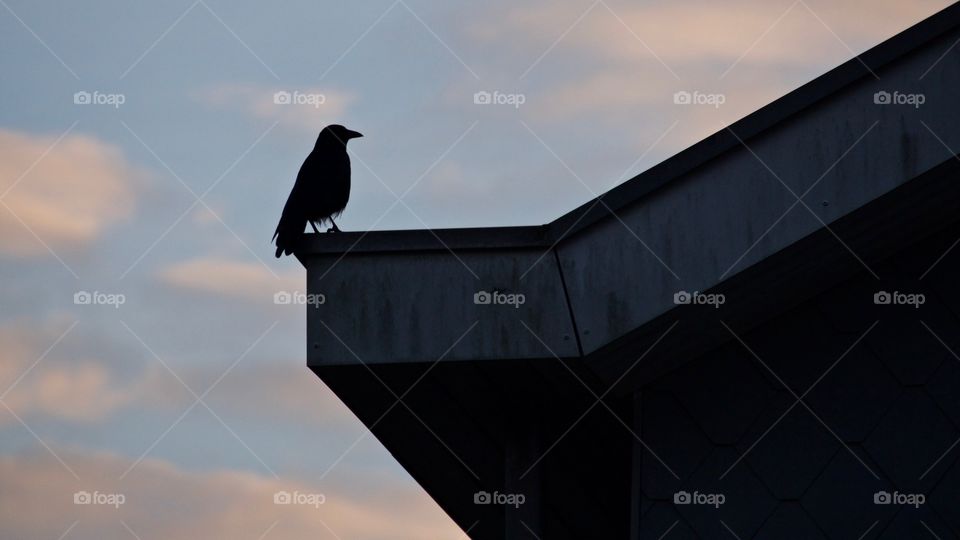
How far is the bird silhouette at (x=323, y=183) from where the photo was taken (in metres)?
8.59

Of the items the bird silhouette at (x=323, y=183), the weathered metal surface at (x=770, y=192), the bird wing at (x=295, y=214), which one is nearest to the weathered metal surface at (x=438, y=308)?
the weathered metal surface at (x=770, y=192)

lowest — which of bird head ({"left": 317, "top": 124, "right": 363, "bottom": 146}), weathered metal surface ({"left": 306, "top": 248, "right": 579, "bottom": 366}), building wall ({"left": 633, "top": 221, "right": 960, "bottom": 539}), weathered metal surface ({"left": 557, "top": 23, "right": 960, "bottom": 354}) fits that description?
building wall ({"left": 633, "top": 221, "right": 960, "bottom": 539})

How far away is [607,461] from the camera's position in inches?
336

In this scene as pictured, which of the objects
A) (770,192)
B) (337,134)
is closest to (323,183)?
(337,134)

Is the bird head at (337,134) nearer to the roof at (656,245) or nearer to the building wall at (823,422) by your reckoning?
the roof at (656,245)

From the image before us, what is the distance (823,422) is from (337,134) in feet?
13.5

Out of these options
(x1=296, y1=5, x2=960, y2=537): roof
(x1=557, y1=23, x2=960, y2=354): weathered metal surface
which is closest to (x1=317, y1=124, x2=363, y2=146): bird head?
(x1=296, y1=5, x2=960, y2=537): roof

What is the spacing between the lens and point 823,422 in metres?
7.69

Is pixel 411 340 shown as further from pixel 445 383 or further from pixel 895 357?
pixel 895 357

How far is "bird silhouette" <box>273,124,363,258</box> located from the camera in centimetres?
859

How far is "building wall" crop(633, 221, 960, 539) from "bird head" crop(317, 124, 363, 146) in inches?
125

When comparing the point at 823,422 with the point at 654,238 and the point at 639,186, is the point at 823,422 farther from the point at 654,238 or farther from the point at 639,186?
the point at 639,186

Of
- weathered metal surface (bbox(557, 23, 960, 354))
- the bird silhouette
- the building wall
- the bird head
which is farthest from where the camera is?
the bird head

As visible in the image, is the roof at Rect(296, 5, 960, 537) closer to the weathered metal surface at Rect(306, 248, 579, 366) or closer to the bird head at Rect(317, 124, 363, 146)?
the weathered metal surface at Rect(306, 248, 579, 366)
